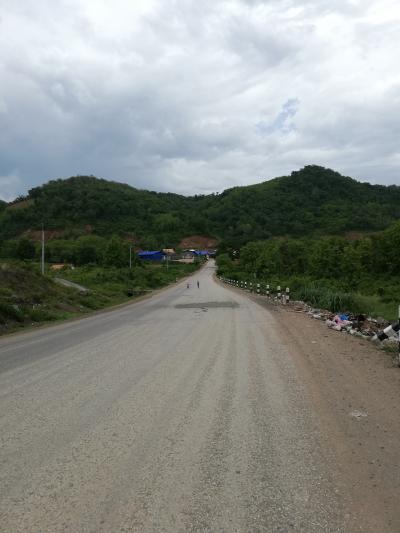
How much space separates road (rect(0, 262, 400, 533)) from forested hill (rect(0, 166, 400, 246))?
106 meters

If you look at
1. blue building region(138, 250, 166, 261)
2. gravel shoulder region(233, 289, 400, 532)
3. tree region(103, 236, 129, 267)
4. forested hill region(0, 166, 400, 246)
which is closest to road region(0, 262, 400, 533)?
gravel shoulder region(233, 289, 400, 532)

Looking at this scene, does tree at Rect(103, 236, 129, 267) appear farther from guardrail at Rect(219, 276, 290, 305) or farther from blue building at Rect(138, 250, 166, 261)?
blue building at Rect(138, 250, 166, 261)

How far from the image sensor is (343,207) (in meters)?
120

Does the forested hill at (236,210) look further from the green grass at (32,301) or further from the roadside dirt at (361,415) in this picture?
the roadside dirt at (361,415)

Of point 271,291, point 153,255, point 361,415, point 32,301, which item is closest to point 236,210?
point 153,255

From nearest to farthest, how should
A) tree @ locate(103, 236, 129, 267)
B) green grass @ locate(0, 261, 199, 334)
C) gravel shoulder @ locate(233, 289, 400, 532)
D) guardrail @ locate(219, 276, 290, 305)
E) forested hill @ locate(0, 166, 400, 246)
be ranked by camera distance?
gravel shoulder @ locate(233, 289, 400, 532) → green grass @ locate(0, 261, 199, 334) → guardrail @ locate(219, 276, 290, 305) → tree @ locate(103, 236, 129, 267) → forested hill @ locate(0, 166, 400, 246)

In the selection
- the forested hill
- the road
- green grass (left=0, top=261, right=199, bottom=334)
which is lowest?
Answer: green grass (left=0, top=261, right=199, bottom=334)

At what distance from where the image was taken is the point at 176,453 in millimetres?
4156

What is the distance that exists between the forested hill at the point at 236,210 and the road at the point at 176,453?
10567 cm

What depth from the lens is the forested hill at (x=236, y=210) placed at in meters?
118

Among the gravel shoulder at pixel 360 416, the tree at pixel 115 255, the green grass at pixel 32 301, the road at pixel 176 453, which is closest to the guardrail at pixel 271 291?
the green grass at pixel 32 301

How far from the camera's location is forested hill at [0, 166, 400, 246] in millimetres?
118500

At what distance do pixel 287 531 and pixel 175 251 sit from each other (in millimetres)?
153141

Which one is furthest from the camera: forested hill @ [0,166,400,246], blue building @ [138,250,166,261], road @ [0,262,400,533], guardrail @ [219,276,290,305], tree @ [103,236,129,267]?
blue building @ [138,250,166,261]
